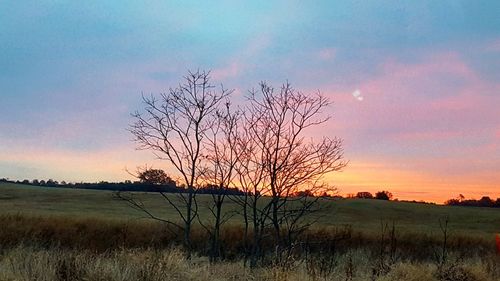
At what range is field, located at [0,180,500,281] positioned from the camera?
10.1 meters

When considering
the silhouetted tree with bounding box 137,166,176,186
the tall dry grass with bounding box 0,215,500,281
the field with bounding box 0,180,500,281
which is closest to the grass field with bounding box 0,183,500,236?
the field with bounding box 0,180,500,281

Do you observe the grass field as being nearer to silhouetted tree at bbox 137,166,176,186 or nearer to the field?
the field

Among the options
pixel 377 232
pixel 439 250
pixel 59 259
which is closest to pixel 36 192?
pixel 377 232

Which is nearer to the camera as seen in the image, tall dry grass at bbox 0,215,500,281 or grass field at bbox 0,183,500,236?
tall dry grass at bbox 0,215,500,281

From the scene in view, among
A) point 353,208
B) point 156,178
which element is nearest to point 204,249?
point 156,178

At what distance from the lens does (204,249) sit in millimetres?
23750

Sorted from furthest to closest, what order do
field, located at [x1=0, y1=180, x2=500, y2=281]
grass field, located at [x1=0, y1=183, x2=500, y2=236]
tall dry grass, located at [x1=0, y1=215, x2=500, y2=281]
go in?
1. grass field, located at [x1=0, y1=183, x2=500, y2=236]
2. field, located at [x1=0, y1=180, x2=500, y2=281]
3. tall dry grass, located at [x1=0, y1=215, x2=500, y2=281]

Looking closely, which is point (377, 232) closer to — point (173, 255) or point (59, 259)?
point (173, 255)

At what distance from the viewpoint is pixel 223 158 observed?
52.2 feet

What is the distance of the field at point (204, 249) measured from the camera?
33.2 ft

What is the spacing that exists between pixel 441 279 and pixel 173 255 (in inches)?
291

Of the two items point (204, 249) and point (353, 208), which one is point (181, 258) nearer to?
point (204, 249)

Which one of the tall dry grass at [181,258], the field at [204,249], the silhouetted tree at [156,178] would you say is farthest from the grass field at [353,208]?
the silhouetted tree at [156,178]

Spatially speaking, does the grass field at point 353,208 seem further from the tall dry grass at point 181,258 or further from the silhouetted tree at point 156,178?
the silhouetted tree at point 156,178
